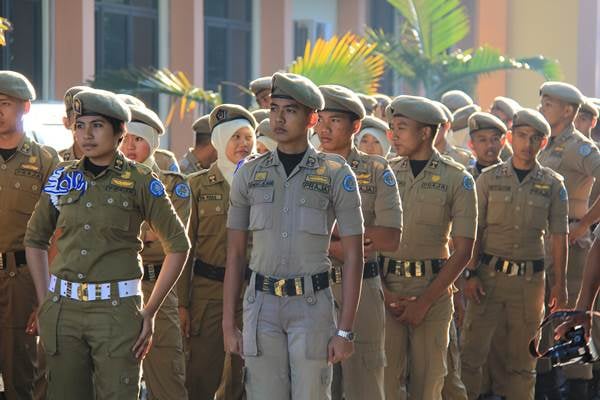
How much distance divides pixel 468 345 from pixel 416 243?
5.08 feet

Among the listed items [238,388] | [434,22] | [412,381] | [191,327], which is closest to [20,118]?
[191,327]

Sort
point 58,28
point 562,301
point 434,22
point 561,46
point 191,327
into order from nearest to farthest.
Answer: point 191,327 < point 562,301 < point 58,28 < point 434,22 < point 561,46

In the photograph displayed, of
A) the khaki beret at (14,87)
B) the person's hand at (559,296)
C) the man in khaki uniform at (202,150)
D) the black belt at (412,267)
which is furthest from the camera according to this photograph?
the man in khaki uniform at (202,150)

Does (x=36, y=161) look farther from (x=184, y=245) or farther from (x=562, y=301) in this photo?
(x=562, y=301)

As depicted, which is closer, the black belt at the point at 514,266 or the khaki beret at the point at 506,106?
the black belt at the point at 514,266

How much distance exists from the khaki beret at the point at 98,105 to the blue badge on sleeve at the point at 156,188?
331 millimetres

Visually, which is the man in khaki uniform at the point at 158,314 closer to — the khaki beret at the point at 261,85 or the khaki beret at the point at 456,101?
the khaki beret at the point at 261,85

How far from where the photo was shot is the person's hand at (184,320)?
854 centimetres

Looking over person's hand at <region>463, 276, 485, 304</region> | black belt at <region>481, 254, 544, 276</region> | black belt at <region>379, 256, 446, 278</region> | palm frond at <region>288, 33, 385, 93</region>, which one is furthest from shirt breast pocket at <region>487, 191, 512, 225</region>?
palm frond at <region>288, 33, 385, 93</region>

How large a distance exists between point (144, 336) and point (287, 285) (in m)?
0.71

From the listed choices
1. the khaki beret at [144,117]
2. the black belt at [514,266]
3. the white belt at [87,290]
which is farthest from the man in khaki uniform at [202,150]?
the white belt at [87,290]

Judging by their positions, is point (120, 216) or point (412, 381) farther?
point (412, 381)

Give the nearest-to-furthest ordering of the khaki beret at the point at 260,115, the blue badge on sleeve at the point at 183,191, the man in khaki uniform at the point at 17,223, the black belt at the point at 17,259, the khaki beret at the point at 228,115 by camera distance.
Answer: the blue badge on sleeve at the point at 183,191, the man in khaki uniform at the point at 17,223, the black belt at the point at 17,259, the khaki beret at the point at 228,115, the khaki beret at the point at 260,115

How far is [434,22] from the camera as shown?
19.1m
